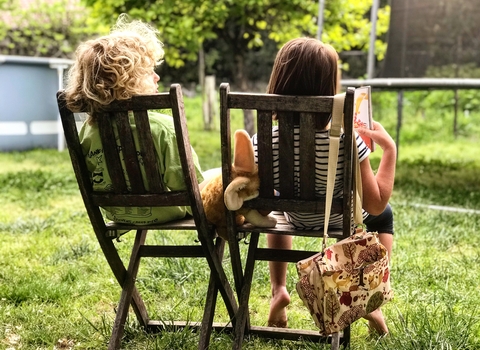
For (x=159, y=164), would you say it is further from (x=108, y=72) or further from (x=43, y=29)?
(x=43, y=29)

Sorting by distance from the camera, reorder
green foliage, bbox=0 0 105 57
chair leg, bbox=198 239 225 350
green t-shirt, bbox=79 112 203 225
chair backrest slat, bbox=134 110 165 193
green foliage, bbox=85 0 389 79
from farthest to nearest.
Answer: green foliage, bbox=0 0 105 57, green foliage, bbox=85 0 389 79, chair leg, bbox=198 239 225 350, green t-shirt, bbox=79 112 203 225, chair backrest slat, bbox=134 110 165 193

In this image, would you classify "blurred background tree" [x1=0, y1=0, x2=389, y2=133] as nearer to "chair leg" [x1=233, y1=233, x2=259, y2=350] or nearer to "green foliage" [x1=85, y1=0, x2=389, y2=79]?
"green foliage" [x1=85, y1=0, x2=389, y2=79]

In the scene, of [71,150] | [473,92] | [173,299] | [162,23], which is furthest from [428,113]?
[71,150]

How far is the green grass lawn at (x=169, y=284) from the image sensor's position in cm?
277

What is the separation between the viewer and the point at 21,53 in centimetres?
1373

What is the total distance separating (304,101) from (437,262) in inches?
80.9

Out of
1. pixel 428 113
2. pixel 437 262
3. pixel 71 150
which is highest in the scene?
pixel 71 150

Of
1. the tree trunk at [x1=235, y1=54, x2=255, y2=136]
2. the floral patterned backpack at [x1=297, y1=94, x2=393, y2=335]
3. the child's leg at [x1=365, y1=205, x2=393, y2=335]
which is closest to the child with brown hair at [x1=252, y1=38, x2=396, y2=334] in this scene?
the floral patterned backpack at [x1=297, y1=94, x2=393, y2=335]

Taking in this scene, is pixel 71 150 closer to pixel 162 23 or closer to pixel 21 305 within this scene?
pixel 21 305

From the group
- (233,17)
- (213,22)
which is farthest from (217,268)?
(233,17)

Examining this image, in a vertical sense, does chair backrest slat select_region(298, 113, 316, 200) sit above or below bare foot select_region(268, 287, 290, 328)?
above

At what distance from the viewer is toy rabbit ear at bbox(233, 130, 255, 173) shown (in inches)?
93.0

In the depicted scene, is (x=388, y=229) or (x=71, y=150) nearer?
(x=71, y=150)

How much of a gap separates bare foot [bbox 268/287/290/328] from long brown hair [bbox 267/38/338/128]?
83 centimetres
